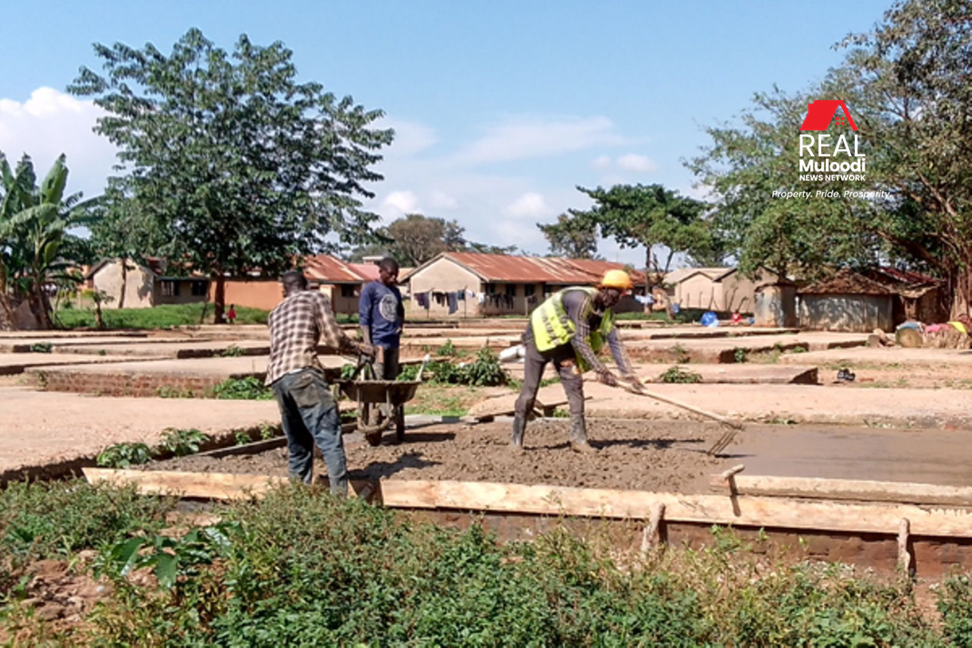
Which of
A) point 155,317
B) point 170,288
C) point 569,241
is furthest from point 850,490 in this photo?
point 569,241

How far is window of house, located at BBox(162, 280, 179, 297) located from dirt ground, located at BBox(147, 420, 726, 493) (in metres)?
43.8

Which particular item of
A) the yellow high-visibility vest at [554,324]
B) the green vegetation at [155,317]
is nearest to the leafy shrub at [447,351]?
the yellow high-visibility vest at [554,324]

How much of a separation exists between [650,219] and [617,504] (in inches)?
1922

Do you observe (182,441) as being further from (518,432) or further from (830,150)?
(830,150)

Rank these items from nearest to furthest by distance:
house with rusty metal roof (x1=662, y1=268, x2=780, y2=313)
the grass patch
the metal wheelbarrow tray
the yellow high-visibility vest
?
the metal wheelbarrow tray, the yellow high-visibility vest, the grass patch, house with rusty metal roof (x1=662, y1=268, x2=780, y2=313)

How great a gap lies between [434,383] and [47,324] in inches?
853

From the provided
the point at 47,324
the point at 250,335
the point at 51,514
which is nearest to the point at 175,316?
the point at 47,324

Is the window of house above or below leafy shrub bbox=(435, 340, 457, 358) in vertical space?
above

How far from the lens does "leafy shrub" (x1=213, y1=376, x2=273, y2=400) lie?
1204 centimetres

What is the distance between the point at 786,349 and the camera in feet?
71.4

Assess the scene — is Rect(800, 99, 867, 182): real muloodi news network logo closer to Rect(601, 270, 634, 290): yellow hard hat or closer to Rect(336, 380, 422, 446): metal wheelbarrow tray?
Rect(601, 270, 634, 290): yellow hard hat

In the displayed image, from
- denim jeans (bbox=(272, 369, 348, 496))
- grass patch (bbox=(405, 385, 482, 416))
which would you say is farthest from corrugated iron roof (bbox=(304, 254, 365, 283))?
denim jeans (bbox=(272, 369, 348, 496))

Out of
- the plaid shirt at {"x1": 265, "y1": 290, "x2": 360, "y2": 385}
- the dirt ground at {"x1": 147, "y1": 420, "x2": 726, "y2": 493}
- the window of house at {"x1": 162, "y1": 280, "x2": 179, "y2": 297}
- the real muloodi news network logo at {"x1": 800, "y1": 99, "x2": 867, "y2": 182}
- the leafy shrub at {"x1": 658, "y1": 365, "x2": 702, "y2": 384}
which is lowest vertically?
the dirt ground at {"x1": 147, "y1": 420, "x2": 726, "y2": 493}

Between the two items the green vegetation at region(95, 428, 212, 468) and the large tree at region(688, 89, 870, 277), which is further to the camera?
the large tree at region(688, 89, 870, 277)
